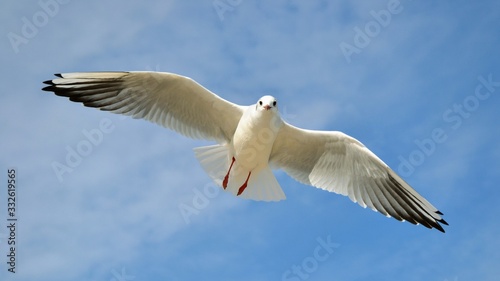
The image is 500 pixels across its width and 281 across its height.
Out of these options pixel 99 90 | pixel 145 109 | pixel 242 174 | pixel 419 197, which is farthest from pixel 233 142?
pixel 419 197

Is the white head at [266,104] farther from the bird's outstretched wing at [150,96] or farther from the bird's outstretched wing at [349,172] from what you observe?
the bird's outstretched wing at [349,172]

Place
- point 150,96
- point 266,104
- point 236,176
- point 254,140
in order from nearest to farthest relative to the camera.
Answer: point 266,104, point 254,140, point 150,96, point 236,176

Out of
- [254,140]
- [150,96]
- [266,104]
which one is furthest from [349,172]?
[150,96]

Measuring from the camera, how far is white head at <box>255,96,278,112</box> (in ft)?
22.7

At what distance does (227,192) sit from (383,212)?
2026 millimetres

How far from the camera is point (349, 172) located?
7.85m

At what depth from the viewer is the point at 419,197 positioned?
768 centimetres

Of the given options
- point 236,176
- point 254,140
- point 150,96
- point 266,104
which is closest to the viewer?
point 266,104

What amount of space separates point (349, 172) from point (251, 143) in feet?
4.79

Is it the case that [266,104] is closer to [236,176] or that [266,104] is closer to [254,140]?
[254,140]

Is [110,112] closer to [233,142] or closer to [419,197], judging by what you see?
[233,142]

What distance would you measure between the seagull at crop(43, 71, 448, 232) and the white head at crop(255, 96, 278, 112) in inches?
0.4

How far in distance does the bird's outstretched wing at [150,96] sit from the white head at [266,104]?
0.45m

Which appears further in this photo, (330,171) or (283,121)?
(330,171)
